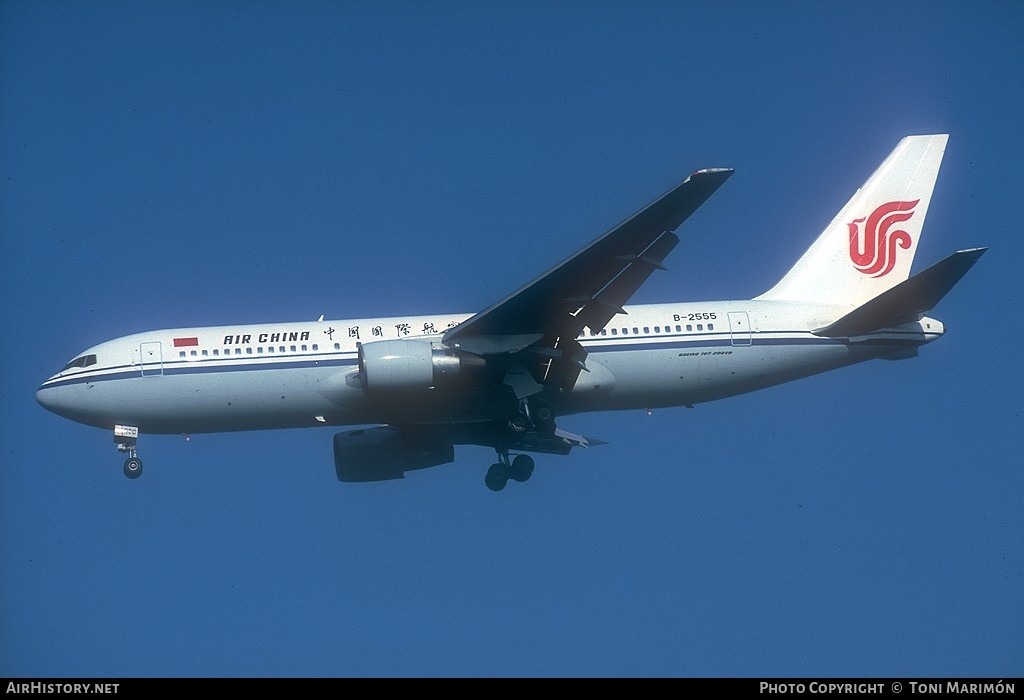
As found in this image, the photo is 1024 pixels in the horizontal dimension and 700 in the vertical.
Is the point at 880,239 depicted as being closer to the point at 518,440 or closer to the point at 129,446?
the point at 518,440

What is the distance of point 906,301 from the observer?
32844 millimetres

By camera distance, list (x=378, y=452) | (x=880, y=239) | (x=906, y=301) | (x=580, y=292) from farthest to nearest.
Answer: (x=880, y=239)
(x=378, y=452)
(x=906, y=301)
(x=580, y=292)

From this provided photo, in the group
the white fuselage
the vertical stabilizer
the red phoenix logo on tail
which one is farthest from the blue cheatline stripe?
the red phoenix logo on tail

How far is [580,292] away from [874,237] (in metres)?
10.6

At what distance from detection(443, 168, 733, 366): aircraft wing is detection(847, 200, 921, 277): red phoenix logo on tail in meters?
Answer: 8.95

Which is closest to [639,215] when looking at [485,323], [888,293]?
[485,323]

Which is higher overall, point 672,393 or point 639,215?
point 639,215

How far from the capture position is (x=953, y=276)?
31109mm

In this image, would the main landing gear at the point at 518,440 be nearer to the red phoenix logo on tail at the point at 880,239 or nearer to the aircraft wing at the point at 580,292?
the aircraft wing at the point at 580,292

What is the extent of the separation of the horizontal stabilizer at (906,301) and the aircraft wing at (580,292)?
20.0 ft

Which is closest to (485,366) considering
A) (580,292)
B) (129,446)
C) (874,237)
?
(580,292)
